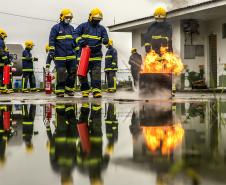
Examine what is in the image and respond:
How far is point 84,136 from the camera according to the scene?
4434mm

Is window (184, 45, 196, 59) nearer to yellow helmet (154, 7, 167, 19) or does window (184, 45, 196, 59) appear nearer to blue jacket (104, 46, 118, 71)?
blue jacket (104, 46, 118, 71)

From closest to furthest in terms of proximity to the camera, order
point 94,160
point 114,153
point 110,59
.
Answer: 1. point 94,160
2. point 114,153
3. point 110,59

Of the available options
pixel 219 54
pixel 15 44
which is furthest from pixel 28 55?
pixel 15 44

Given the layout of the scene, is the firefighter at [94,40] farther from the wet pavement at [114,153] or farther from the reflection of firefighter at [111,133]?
the wet pavement at [114,153]

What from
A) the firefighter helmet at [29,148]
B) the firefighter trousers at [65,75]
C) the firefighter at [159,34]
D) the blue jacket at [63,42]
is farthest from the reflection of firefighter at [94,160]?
the firefighter at [159,34]

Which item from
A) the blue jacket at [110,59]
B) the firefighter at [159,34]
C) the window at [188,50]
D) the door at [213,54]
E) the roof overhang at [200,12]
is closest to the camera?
the firefighter at [159,34]

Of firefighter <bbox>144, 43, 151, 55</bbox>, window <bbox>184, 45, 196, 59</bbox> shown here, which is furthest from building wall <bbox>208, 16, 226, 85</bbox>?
firefighter <bbox>144, 43, 151, 55</bbox>

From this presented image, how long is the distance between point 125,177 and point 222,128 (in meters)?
2.72

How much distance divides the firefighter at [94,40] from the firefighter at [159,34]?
1.46m

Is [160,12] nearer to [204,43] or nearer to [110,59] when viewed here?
[110,59]

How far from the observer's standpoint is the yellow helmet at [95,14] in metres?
13.0

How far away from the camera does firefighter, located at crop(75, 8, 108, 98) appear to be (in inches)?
513

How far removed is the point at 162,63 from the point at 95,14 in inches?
85.2

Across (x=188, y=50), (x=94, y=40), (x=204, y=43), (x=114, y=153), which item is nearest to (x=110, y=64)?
(x=188, y=50)
